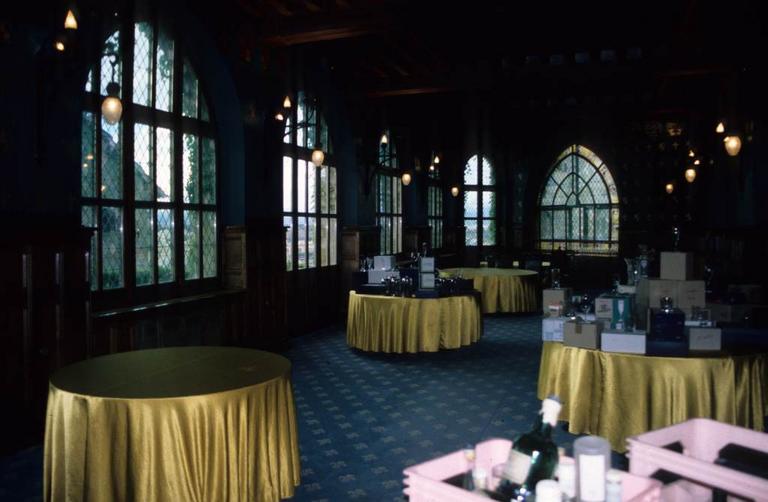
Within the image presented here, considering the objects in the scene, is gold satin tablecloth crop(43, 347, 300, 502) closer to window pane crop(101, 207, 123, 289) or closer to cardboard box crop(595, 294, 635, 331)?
cardboard box crop(595, 294, 635, 331)

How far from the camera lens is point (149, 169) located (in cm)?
656

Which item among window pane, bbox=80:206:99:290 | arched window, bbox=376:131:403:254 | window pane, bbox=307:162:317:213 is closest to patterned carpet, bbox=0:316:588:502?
window pane, bbox=80:206:99:290

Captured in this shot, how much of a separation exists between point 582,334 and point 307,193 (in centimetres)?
617

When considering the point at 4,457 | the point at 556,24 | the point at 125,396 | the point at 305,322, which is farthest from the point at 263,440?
the point at 556,24

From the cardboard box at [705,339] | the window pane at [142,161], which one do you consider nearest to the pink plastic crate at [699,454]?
the cardboard box at [705,339]

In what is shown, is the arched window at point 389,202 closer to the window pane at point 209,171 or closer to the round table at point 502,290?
the round table at point 502,290

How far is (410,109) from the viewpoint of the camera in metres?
13.7

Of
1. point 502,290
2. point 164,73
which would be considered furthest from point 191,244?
point 502,290

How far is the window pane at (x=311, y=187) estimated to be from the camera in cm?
987

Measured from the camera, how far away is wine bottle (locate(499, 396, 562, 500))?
1688mm

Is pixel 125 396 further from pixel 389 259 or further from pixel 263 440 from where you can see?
pixel 389 259

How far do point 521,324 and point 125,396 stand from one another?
26.3ft

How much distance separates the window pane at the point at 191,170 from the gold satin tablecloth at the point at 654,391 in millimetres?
4675

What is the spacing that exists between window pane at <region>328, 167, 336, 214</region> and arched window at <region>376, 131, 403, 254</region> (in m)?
1.55
